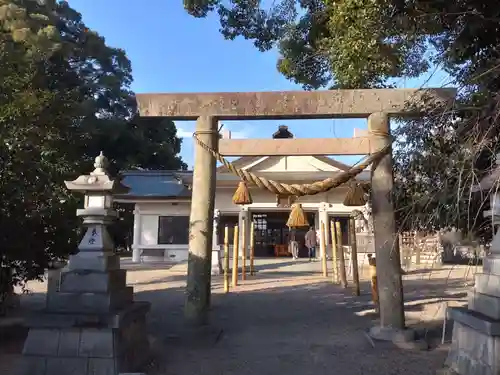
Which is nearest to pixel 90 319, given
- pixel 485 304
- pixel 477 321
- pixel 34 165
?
pixel 34 165

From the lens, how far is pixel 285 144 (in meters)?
7.56

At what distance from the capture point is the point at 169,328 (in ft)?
25.0

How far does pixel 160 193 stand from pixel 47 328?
1807cm

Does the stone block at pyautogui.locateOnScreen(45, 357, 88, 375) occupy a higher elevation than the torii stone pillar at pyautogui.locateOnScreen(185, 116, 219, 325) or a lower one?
lower

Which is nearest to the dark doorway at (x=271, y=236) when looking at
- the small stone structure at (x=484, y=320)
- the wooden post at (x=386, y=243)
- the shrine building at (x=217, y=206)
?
the shrine building at (x=217, y=206)

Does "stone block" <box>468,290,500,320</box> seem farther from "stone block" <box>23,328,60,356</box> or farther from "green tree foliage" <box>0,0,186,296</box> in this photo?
"green tree foliage" <box>0,0,186,296</box>

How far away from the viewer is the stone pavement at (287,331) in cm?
582

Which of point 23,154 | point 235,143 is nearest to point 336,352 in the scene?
point 235,143

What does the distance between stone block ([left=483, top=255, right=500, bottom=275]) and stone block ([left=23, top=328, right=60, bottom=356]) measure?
4.50 meters

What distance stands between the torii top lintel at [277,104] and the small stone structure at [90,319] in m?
2.30

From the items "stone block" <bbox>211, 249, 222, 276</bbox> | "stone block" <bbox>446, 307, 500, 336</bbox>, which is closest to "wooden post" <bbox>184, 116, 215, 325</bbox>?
"stone block" <bbox>446, 307, 500, 336</bbox>

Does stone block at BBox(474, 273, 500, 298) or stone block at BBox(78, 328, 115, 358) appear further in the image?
stone block at BBox(78, 328, 115, 358)

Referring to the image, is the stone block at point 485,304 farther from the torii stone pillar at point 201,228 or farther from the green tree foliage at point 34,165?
the green tree foliage at point 34,165

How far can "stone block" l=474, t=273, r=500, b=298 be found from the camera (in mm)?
4371
